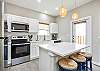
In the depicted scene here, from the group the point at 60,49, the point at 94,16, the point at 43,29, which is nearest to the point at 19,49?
the point at 43,29

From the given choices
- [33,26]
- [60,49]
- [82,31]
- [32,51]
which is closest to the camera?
[60,49]

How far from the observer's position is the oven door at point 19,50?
4648 millimetres

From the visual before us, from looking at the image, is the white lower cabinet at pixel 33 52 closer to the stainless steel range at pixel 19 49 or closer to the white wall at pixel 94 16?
the stainless steel range at pixel 19 49

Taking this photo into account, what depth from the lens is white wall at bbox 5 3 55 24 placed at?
5020 mm

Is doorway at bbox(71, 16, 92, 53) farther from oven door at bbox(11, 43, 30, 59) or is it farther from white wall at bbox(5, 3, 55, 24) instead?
oven door at bbox(11, 43, 30, 59)

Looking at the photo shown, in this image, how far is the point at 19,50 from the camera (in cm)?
493

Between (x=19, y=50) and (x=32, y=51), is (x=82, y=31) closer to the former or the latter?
(x=32, y=51)

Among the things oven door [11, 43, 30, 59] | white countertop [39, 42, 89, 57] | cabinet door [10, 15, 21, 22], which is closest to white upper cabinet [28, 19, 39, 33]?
cabinet door [10, 15, 21, 22]

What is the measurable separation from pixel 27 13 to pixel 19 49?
6.86ft

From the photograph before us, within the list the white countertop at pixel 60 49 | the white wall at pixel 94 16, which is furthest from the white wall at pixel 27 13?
the white countertop at pixel 60 49

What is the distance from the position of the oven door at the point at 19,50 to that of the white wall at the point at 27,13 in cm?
156

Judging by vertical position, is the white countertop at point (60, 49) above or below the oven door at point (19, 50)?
above

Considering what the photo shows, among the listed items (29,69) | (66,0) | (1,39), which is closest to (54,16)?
(66,0)

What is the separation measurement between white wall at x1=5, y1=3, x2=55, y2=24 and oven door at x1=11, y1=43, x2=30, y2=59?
1.56m
